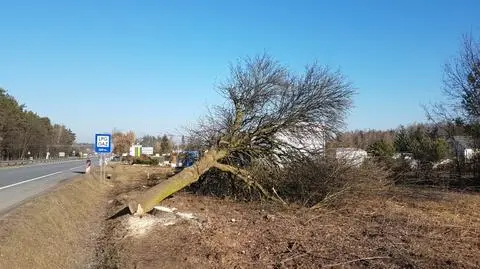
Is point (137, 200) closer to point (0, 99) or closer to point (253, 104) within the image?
point (253, 104)

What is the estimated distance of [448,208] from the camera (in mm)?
16891

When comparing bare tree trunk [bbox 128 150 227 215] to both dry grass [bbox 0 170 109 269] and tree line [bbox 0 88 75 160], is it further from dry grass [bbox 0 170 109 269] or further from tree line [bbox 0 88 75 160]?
tree line [bbox 0 88 75 160]

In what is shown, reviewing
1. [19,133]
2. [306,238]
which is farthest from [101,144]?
[19,133]

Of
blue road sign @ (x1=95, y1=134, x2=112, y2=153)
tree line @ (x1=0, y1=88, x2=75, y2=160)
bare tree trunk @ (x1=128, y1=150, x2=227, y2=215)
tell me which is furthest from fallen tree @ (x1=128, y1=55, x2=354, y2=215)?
tree line @ (x1=0, y1=88, x2=75, y2=160)

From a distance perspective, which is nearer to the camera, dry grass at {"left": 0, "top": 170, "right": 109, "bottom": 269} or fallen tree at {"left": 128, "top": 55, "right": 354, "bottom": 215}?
dry grass at {"left": 0, "top": 170, "right": 109, "bottom": 269}

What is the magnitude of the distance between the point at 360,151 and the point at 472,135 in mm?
12733

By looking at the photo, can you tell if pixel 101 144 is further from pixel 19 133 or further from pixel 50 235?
pixel 19 133

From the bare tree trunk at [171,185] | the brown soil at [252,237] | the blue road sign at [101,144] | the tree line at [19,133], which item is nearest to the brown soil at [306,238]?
the brown soil at [252,237]

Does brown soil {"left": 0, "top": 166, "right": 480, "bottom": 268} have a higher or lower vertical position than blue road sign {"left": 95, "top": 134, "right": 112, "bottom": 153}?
lower

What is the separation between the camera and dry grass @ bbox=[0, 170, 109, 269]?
30.9 feet

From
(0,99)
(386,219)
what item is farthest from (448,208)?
(0,99)

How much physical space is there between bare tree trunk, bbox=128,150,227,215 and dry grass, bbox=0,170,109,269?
1332mm

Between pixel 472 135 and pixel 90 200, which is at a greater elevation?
pixel 472 135

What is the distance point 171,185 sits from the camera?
691 inches
